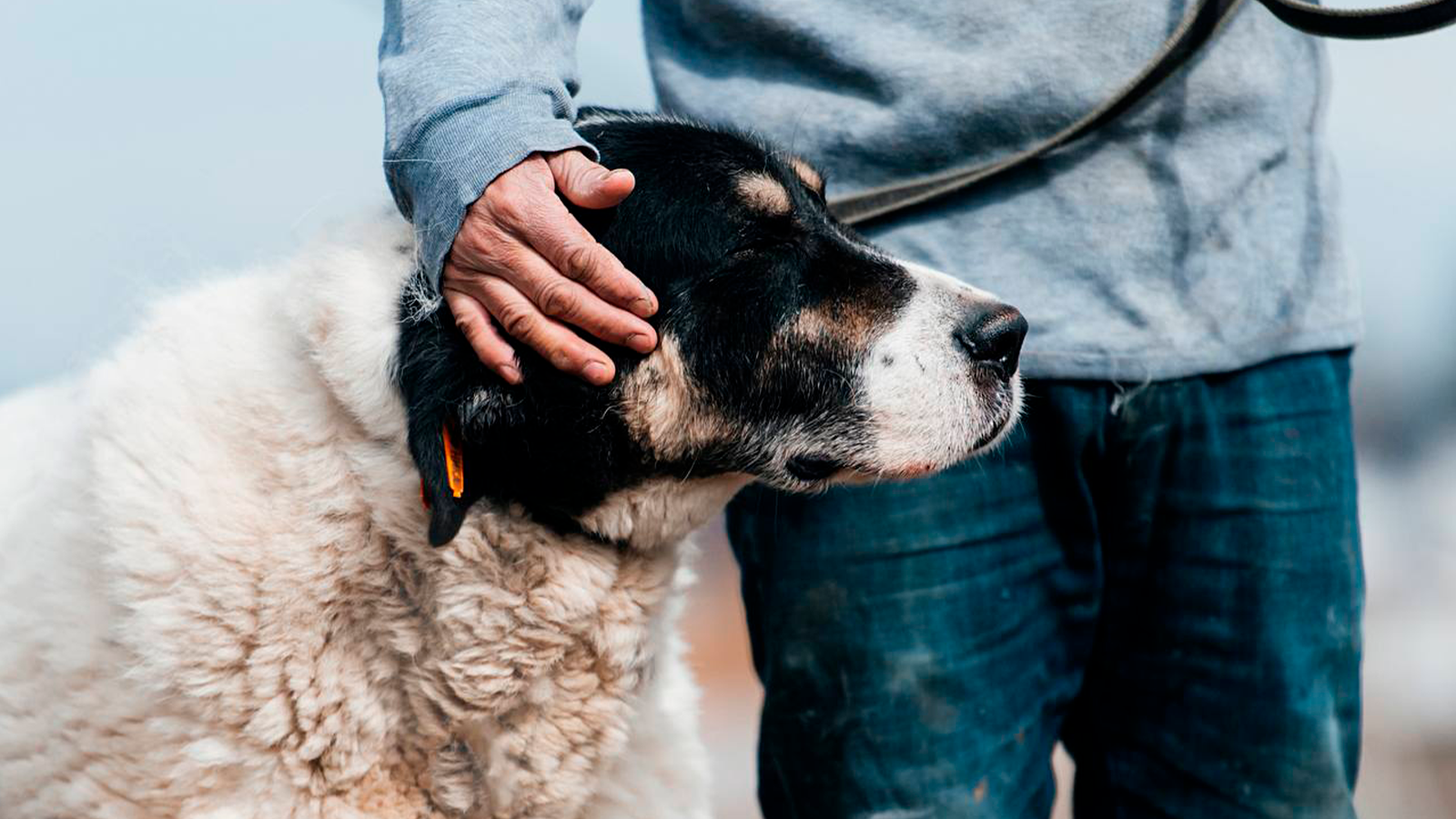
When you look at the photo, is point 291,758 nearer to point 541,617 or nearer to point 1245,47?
point 541,617

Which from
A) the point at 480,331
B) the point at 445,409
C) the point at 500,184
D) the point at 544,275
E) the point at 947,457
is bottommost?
the point at 947,457

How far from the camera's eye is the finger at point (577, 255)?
159 cm

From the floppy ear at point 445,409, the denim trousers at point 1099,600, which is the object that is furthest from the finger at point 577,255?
the denim trousers at point 1099,600

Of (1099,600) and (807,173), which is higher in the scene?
(807,173)

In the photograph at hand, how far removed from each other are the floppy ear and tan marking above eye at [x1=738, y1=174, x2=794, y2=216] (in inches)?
18.9

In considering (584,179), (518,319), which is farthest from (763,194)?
(518,319)

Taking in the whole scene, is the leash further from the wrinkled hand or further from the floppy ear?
the floppy ear

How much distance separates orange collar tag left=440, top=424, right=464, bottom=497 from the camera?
1.72m

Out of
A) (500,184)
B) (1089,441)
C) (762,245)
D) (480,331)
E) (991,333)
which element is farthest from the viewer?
(1089,441)

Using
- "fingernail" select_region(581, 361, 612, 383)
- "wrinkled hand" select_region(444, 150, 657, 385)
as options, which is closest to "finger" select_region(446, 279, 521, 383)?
"wrinkled hand" select_region(444, 150, 657, 385)

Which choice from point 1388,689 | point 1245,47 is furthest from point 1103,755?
point 1388,689

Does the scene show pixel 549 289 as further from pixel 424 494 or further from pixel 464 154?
pixel 424 494

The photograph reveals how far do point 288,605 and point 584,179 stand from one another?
0.71m

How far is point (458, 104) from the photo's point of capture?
1.61 meters
